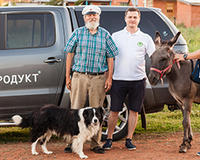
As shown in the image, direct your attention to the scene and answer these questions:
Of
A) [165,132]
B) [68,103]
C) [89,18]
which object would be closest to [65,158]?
[68,103]

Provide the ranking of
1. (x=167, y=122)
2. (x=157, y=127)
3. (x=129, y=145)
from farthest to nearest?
(x=167, y=122)
(x=157, y=127)
(x=129, y=145)

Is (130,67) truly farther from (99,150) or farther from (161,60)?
(99,150)

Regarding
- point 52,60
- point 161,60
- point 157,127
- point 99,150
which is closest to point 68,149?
point 99,150

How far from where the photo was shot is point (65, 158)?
5555 millimetres

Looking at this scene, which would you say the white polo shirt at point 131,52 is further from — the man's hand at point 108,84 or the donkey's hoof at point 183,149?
the donkey's hoof at point 183,149

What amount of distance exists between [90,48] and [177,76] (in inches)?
55.2

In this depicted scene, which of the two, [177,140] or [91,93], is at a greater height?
[91,93]

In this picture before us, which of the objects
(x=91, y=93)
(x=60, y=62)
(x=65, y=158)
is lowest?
(x=65, y=158)

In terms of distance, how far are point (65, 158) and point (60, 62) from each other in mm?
1514

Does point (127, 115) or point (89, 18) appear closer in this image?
point (89, 18)

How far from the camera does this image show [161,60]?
18.2 ft

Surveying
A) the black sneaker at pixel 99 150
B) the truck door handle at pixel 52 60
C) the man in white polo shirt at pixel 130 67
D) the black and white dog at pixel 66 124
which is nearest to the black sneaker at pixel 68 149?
the black and white dog at pixel 66 124

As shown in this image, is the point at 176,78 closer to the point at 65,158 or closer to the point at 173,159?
the point at 173,159

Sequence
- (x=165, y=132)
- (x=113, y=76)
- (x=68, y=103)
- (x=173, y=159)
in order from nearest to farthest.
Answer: (x=173, y=159) → (x=113, y=76) → (x=68, y=103) → (x=165, y=132)
